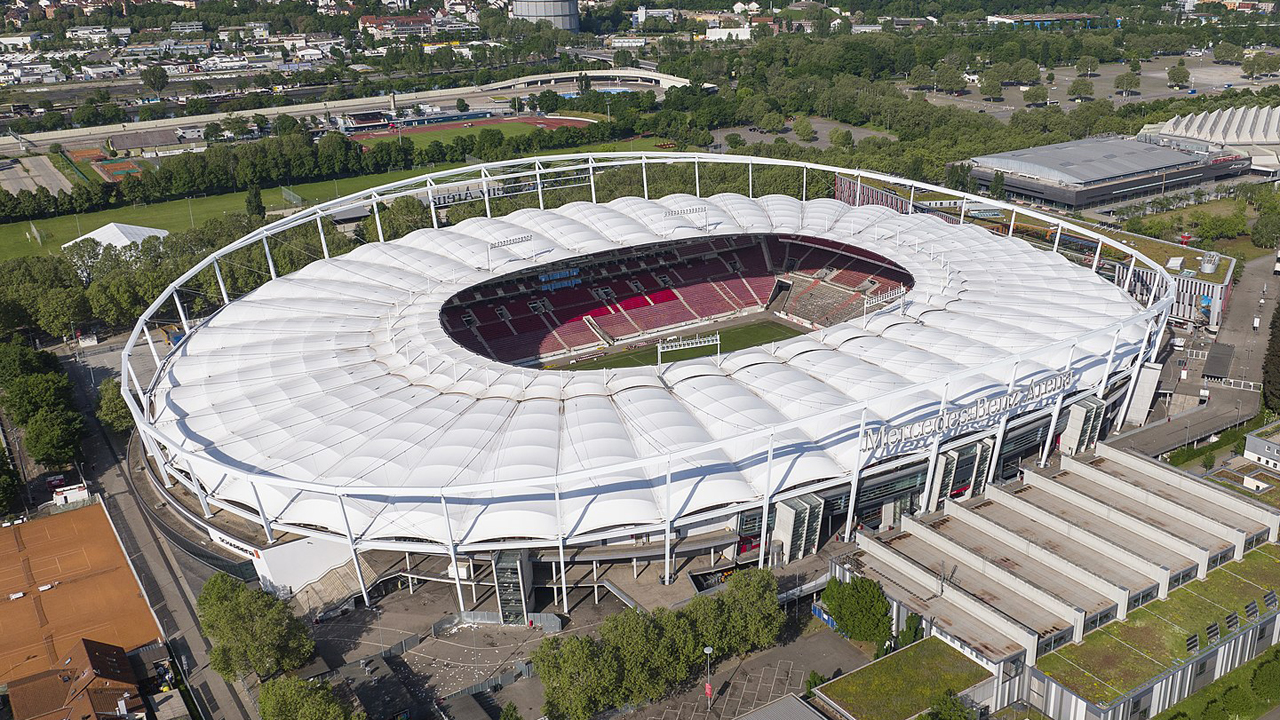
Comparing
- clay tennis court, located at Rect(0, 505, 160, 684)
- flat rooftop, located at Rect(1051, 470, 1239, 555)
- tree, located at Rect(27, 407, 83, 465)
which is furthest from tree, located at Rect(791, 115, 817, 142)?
clay tennis court, located at Rect(0, 505, 160, 684)

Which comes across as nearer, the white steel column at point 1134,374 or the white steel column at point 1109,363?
the white steel column at point 1109,363

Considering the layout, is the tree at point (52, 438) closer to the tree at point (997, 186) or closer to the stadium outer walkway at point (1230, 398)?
the stadium outer walkway at point (1230, 398)

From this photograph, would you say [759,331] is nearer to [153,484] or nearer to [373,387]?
[373,387]

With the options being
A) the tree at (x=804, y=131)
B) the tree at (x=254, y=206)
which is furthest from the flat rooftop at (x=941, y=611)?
the tree at (x=804, y=131)

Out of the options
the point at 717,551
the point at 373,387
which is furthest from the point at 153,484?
the point at 717,551

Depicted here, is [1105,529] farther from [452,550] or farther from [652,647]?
[452,550]

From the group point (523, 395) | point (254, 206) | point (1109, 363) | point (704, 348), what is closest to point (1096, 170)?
point (704, 348)
